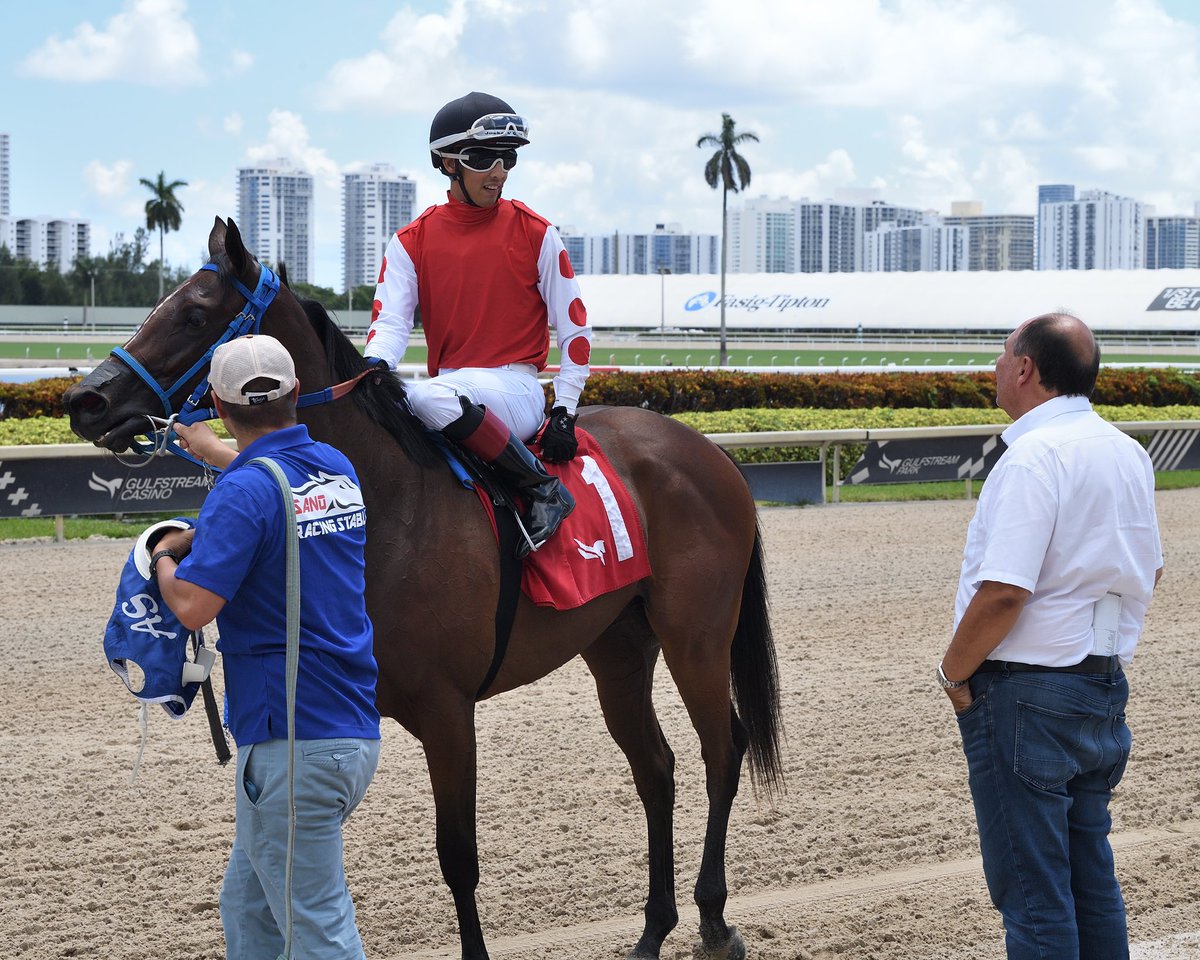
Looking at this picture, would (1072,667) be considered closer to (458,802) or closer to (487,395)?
(458,802)

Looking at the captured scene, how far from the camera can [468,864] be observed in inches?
121

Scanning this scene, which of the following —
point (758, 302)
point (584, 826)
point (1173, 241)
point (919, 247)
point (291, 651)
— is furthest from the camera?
point (1173, 241)

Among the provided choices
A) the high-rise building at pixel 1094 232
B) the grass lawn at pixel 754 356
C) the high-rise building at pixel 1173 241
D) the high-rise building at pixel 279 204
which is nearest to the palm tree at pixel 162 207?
the grass lawn at pixel 754 356

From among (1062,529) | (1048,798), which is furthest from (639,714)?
(1062,529)

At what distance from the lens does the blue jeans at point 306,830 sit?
2240 mm

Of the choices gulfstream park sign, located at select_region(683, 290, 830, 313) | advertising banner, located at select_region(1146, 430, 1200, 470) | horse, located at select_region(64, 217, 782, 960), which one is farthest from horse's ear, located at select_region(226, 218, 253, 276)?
gulfstream park sign, located at select_region(683, 290, 830, 313)

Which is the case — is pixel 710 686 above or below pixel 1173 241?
below

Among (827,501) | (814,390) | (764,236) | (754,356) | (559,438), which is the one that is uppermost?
(764,236)

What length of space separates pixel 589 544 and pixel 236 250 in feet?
3.79

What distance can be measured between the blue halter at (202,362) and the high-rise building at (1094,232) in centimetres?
14674

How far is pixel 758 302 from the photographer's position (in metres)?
61.6

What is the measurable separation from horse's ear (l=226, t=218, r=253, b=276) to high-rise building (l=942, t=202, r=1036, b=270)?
13959 centimetres

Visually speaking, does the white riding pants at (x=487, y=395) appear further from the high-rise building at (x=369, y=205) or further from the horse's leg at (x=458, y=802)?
the high-rise building at (x=369, y=205)

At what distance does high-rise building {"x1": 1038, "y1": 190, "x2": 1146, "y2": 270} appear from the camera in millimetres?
143000
